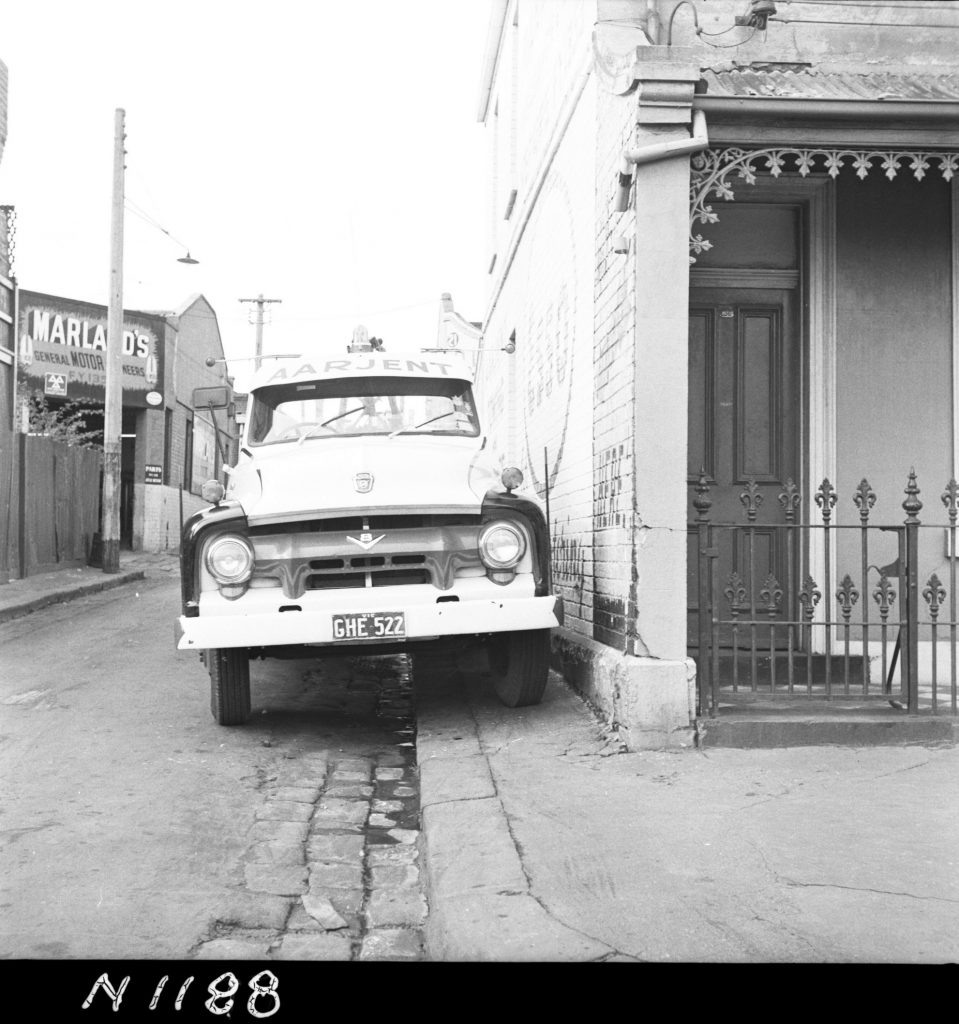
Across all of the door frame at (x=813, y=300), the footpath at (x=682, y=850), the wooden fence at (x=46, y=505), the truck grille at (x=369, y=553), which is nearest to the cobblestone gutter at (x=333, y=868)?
the footpath at (x=682, y=850)

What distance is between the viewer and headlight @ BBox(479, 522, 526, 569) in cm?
610

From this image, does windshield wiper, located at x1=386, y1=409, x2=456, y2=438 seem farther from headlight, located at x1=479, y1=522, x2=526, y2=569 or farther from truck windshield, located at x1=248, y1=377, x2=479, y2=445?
headlight, located at x1=479, y1=522, x2=526, y2=569

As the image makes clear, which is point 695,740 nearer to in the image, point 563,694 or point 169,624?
point 563,694

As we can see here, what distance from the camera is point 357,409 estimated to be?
7531mm

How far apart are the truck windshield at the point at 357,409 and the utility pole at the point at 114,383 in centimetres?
1239

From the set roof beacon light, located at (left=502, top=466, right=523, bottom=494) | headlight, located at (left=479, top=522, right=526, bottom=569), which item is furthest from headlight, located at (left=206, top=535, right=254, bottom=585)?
roof beacon light, located at (left=502, top=466, right=523, bottom=494)

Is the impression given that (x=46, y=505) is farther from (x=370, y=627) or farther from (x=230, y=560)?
(x=370, y=627)

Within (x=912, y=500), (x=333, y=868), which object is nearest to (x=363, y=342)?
(x=912, y=500)

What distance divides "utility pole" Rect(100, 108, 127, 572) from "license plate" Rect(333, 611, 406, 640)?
47.1 ft

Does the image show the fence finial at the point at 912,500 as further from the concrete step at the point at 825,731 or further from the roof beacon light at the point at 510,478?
the roof beacon light at the point at 510,478

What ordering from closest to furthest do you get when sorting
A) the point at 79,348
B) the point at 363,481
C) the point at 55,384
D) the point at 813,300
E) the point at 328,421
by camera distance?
the point at 363,481 → the point at 813,300 → the point at 328,421 → the point at 55,384 → the point at 79,348

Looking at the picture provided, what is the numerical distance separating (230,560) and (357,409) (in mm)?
1916

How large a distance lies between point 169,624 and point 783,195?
741 cm

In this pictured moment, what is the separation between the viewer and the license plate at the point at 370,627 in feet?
19.2
